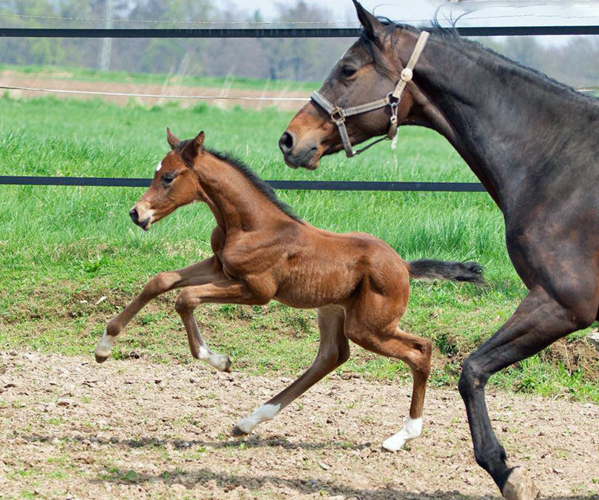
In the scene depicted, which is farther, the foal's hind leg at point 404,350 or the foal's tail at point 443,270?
the foal's tail at point 443,270

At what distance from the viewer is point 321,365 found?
17.1 ft

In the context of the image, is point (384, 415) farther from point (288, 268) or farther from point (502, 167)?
point (502, 167)

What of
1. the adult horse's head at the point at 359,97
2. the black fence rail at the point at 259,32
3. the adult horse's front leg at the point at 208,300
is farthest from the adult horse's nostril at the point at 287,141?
the black fence rail at the point at 259,32

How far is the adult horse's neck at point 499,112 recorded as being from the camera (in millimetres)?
4051

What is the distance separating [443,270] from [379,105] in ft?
4.84

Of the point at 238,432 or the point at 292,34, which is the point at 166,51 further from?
the point at 238,432

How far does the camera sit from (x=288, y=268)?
4.99 meters

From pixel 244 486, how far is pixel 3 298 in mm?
3747

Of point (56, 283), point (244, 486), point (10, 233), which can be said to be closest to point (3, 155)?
point (10, 233)

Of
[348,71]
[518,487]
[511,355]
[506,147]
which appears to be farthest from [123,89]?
[518,487]

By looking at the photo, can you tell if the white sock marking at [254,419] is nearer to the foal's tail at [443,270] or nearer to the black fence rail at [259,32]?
the foal's tail at [443,270]

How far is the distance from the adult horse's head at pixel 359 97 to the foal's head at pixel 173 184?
0.84m

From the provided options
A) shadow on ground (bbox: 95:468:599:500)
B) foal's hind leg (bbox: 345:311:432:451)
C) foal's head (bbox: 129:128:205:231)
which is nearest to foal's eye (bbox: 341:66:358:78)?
foal's head (bbox: 129:128:205:231)

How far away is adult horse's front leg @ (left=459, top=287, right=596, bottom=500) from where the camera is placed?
148 inches
